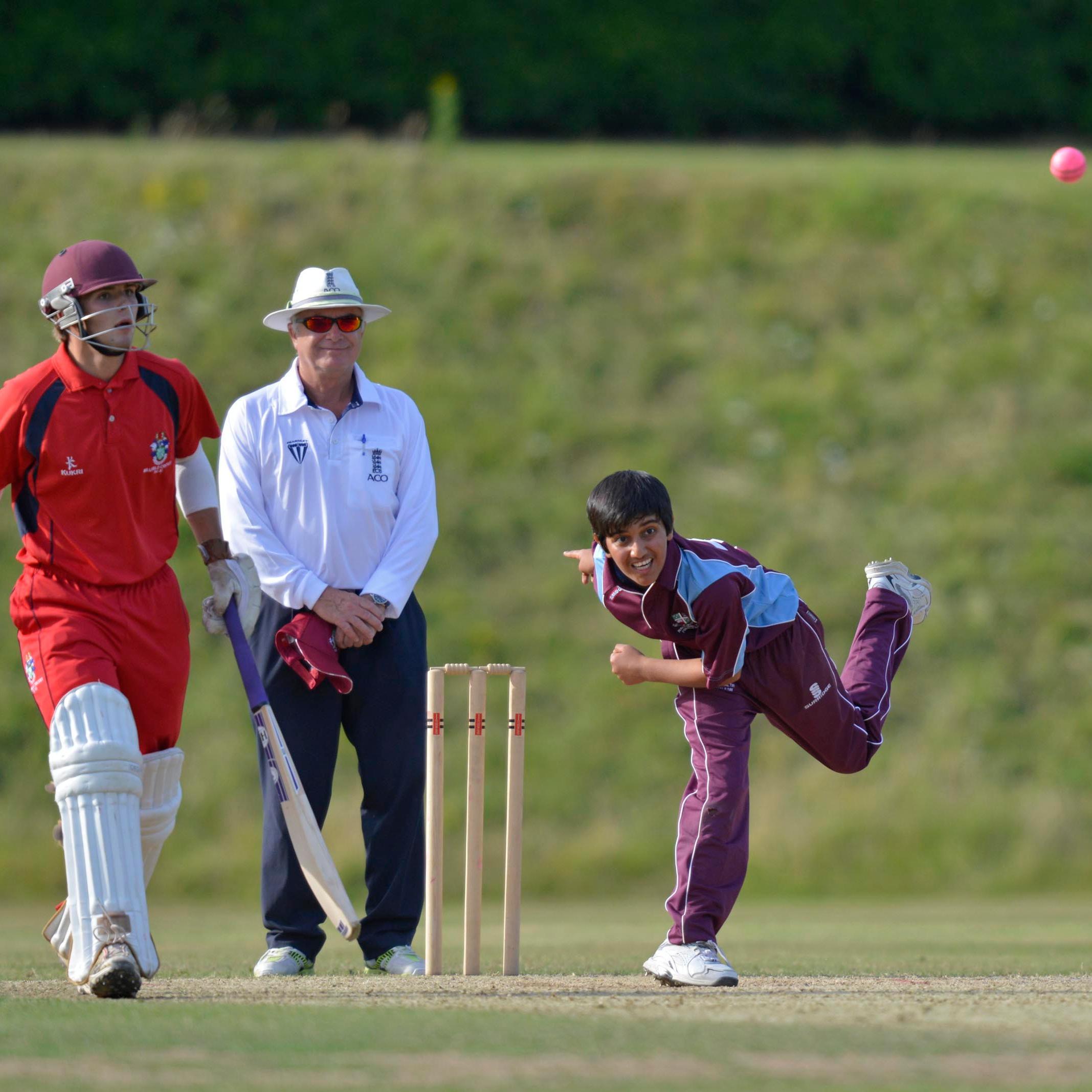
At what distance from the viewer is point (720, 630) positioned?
412cm

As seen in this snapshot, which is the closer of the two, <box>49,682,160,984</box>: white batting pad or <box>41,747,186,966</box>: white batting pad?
<box>49,682,160,984</box>: white batting pad

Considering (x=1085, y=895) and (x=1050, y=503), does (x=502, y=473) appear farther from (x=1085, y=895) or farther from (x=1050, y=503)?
(x=1085, y=895)

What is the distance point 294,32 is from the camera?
13172 mm

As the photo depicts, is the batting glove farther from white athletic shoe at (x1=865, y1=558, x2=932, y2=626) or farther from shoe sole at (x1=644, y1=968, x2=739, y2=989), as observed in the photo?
white athletic shoe at (x1=865, y1=558, x2=932, y2=626)

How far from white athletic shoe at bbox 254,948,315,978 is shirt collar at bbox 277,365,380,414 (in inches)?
55.8

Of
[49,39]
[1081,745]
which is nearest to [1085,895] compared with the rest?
[1081,745]

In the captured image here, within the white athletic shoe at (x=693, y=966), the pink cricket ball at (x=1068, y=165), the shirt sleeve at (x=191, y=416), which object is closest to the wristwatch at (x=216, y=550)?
the shirt sleeve at (x=191, y=416)

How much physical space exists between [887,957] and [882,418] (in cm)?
621

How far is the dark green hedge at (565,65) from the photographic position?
13.1 metres

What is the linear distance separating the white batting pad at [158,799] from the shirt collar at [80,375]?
88 centimetres

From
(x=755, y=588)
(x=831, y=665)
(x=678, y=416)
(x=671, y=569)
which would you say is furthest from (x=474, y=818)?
(x=678, y=416)

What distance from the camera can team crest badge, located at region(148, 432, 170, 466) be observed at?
403 cm

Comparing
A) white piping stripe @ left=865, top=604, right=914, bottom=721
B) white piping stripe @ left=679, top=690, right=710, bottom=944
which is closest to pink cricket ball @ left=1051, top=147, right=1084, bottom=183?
white piping stripe @ left=865, top=604, right=914, bottom=721

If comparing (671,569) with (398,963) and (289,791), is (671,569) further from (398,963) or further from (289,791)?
(398,963)
